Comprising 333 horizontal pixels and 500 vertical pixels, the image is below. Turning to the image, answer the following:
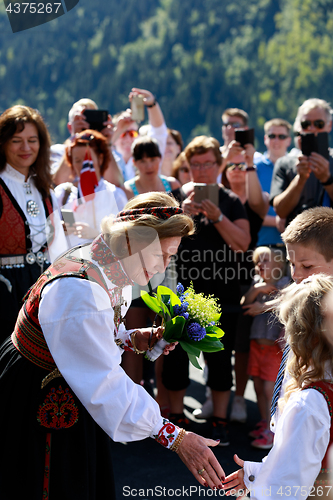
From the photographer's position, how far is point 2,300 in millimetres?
3553

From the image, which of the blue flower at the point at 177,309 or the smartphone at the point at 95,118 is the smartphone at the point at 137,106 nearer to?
the smartphone at the point at 95,118

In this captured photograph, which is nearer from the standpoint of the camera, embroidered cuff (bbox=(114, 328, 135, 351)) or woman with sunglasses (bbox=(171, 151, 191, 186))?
embroidered cuff (bbox=(114, 328, 135, 351))

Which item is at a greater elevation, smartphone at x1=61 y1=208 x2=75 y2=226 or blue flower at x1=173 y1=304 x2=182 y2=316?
smartphone at x1=61 y1=208 x2=75 y2=226

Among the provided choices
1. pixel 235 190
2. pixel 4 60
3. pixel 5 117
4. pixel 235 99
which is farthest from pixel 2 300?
pixel 4 60

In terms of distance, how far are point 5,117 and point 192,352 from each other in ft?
7.93

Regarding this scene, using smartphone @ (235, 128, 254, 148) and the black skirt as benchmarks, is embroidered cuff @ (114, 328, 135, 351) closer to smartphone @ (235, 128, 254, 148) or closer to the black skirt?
the black skirt

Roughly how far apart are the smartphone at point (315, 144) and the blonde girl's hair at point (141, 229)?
2330 mm

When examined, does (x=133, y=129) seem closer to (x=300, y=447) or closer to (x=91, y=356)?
(x=91, y=356)

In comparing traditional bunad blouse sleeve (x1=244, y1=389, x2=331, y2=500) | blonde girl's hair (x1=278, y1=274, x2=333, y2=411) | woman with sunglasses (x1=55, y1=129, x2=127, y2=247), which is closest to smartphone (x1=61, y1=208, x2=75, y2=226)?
woman with sunglasses (x1=55, y1=129, x2=127, y2=247)

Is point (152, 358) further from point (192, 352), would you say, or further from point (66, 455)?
point (66, 455)

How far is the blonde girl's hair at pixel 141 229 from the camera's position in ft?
6.95

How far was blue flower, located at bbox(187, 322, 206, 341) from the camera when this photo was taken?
2398mm

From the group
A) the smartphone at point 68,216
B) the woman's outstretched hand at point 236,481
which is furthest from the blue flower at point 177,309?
the smartphone at point 68,216

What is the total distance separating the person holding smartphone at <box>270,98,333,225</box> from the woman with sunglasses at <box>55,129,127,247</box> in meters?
1.36
